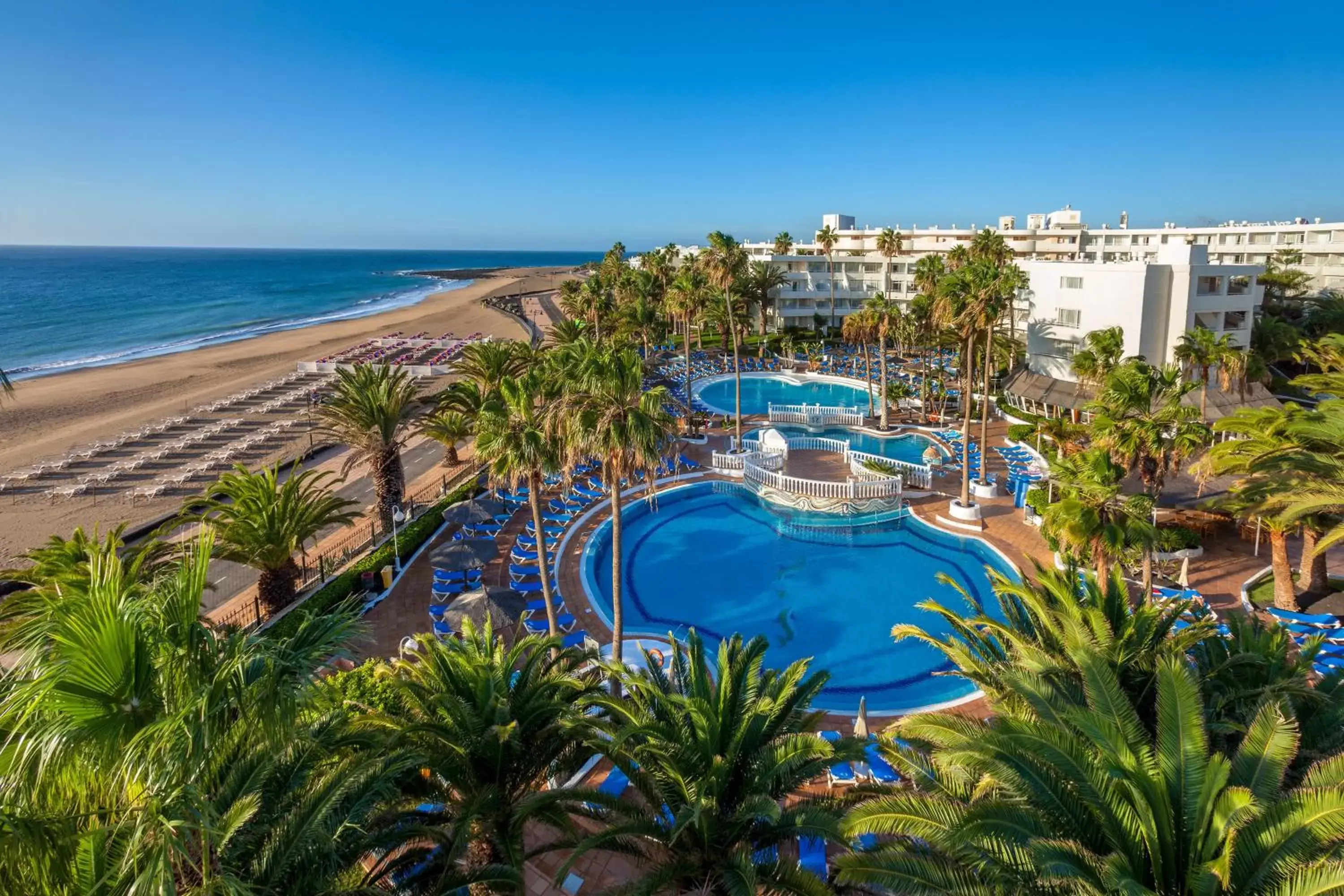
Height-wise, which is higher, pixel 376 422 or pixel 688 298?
pixel 688 298

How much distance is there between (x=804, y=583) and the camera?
2261cm

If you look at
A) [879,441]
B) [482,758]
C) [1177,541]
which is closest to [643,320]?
[879,441]

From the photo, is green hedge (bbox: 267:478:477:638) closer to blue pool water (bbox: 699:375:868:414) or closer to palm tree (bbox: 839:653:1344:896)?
palm tree (bbox: 839:653:1344:896)

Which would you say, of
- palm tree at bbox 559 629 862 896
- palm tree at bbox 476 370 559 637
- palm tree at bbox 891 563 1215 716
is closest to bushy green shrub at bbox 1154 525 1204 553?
palm tree at bbox 891 563 1215 716

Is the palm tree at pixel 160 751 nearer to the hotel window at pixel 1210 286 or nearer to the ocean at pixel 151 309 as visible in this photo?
the hotel window at pixel 1210 286

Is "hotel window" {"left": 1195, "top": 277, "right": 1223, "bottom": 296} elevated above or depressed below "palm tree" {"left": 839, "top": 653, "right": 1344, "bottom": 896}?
above

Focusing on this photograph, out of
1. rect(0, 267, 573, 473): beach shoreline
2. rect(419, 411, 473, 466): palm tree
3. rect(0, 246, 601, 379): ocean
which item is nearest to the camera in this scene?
rect(419, 411, 473, 466): palm tree

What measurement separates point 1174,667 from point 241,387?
198 feet

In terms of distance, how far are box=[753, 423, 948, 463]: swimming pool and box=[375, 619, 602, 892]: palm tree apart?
25.7 m

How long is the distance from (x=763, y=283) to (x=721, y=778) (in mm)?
57614

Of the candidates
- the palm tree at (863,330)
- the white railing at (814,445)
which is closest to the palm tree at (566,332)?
the white railing at (814,445)

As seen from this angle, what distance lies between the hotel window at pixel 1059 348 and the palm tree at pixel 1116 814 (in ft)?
103

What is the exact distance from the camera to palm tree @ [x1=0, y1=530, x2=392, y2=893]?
15.2ft

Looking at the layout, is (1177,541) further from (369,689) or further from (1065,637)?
(369,689)
